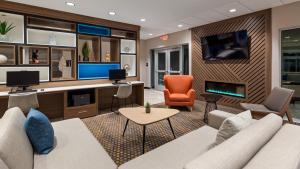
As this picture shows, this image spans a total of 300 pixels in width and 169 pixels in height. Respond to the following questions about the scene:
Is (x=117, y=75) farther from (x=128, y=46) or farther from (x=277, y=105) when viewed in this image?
(x=277, y=105)

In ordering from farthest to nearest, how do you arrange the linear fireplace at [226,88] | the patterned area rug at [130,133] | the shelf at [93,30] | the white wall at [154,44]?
1. the white wall at [154,44]
2. the linear fireplace at [226,88]
3. the shelf at [93,30]
4. the patterned area rug at [130,133]

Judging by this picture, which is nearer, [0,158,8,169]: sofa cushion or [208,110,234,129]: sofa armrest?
[0,158,8,169]: sofa cushion

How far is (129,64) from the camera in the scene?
6.05 metres

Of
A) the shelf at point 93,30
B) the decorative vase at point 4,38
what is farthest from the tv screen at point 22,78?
the shelf at point 93,30

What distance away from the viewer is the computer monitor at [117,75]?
5.23 meters

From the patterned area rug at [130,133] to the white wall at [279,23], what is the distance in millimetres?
2182

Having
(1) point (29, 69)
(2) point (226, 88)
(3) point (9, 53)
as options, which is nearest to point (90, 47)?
(1) point (29, 69)

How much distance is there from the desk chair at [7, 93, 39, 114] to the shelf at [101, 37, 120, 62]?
2.43 metres

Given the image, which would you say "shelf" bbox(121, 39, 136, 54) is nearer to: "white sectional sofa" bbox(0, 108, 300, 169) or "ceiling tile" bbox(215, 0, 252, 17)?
"ceiling tile" bbox(215, 0, 252, 17)

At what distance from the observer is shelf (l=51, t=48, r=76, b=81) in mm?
4566

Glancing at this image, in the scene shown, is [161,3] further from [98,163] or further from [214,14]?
[98,163]

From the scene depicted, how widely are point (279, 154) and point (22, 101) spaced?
12.7ft

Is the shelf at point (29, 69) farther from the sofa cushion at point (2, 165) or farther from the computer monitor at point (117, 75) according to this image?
the sofa cushion at point (2, 165)

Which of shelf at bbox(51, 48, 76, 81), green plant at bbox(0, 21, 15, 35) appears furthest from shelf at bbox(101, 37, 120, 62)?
green plant at bbox(0, 21, 15, 35)
